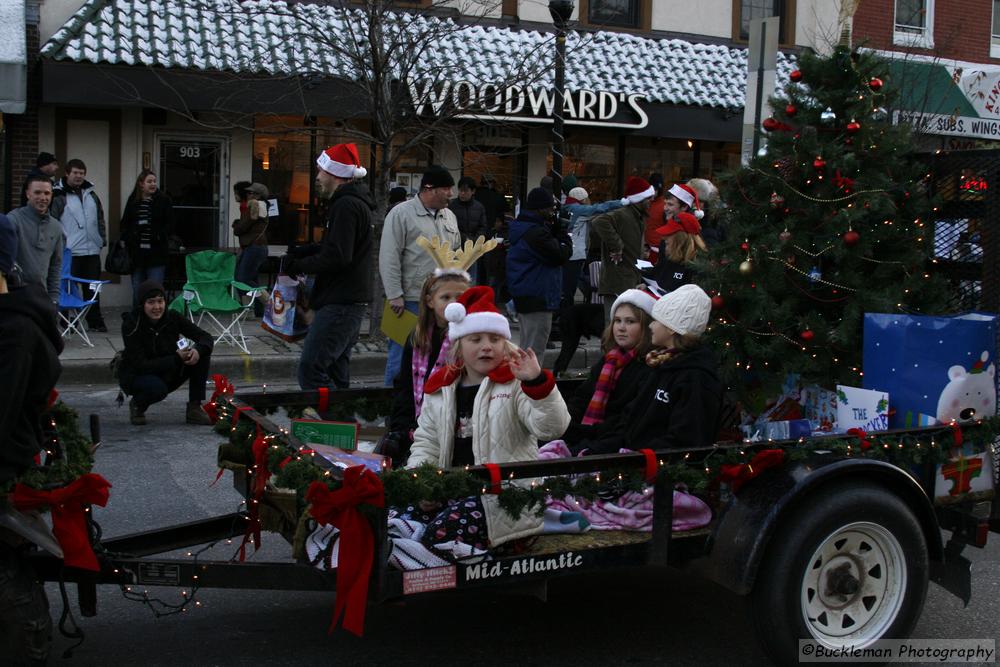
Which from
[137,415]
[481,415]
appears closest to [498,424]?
[481,415]

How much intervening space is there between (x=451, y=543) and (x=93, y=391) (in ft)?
23.9

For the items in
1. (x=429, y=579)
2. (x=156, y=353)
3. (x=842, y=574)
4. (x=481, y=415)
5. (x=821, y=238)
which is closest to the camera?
(x=429, y=579)

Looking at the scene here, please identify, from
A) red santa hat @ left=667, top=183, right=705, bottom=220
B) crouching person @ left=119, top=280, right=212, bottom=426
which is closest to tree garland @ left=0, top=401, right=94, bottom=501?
crouching person @ left=119, top=280, right=212, bottom=426

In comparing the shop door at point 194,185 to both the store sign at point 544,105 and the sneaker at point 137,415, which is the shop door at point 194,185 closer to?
the store sign at point 544,105

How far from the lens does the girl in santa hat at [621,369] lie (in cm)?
529

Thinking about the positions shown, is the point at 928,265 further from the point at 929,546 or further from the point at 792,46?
the point at 792,46

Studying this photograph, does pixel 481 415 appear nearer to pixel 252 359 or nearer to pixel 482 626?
pixel 482 626

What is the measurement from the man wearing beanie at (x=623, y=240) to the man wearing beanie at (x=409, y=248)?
2.89 metres

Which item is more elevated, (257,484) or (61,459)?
(61,459)

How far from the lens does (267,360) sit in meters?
11.6

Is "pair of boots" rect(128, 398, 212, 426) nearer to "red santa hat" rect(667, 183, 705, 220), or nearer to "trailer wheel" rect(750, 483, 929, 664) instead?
"red santa hat" rect(667, 183, 705, 220)

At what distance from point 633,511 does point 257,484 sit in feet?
4.69

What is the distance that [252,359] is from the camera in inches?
454

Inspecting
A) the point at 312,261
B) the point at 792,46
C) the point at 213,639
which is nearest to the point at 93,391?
the point at 312,261
